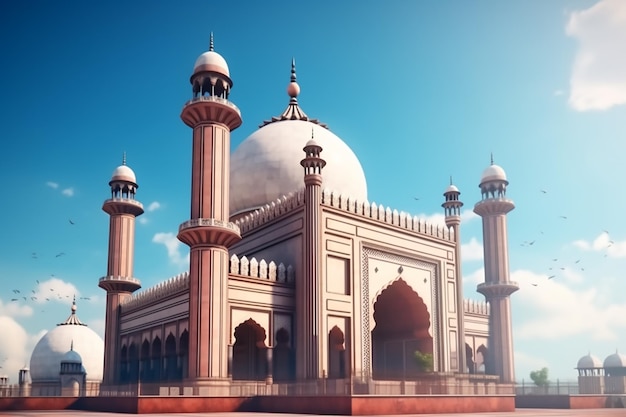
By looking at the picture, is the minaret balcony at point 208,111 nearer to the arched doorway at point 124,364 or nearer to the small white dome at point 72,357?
the arched doorway at point 124,364

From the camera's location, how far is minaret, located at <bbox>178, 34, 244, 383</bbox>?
17.8 m

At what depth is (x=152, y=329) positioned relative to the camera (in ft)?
76.8

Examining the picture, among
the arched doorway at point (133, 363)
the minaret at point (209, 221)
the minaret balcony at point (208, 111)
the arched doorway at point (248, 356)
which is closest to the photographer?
the minaret at point (209, 221)

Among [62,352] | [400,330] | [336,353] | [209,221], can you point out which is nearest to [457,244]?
[400,330]

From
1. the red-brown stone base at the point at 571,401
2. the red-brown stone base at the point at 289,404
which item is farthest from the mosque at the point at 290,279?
the red-brown stone base at the point at 571,401

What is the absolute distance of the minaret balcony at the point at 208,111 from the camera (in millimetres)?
19625

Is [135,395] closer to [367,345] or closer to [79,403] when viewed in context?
[79,403]

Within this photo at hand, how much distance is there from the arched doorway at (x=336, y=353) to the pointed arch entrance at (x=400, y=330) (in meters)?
2.93

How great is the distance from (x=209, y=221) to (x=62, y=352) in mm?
24348

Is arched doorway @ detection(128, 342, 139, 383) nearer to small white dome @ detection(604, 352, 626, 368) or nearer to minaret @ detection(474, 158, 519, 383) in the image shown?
minaret @ detection(474, 158, 519, 383)

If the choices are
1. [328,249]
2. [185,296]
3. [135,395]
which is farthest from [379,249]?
[135,395]

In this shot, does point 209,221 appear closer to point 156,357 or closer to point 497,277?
point 156,357

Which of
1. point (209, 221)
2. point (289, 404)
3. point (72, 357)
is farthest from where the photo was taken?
point (72, 357)

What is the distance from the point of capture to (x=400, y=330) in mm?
24328
